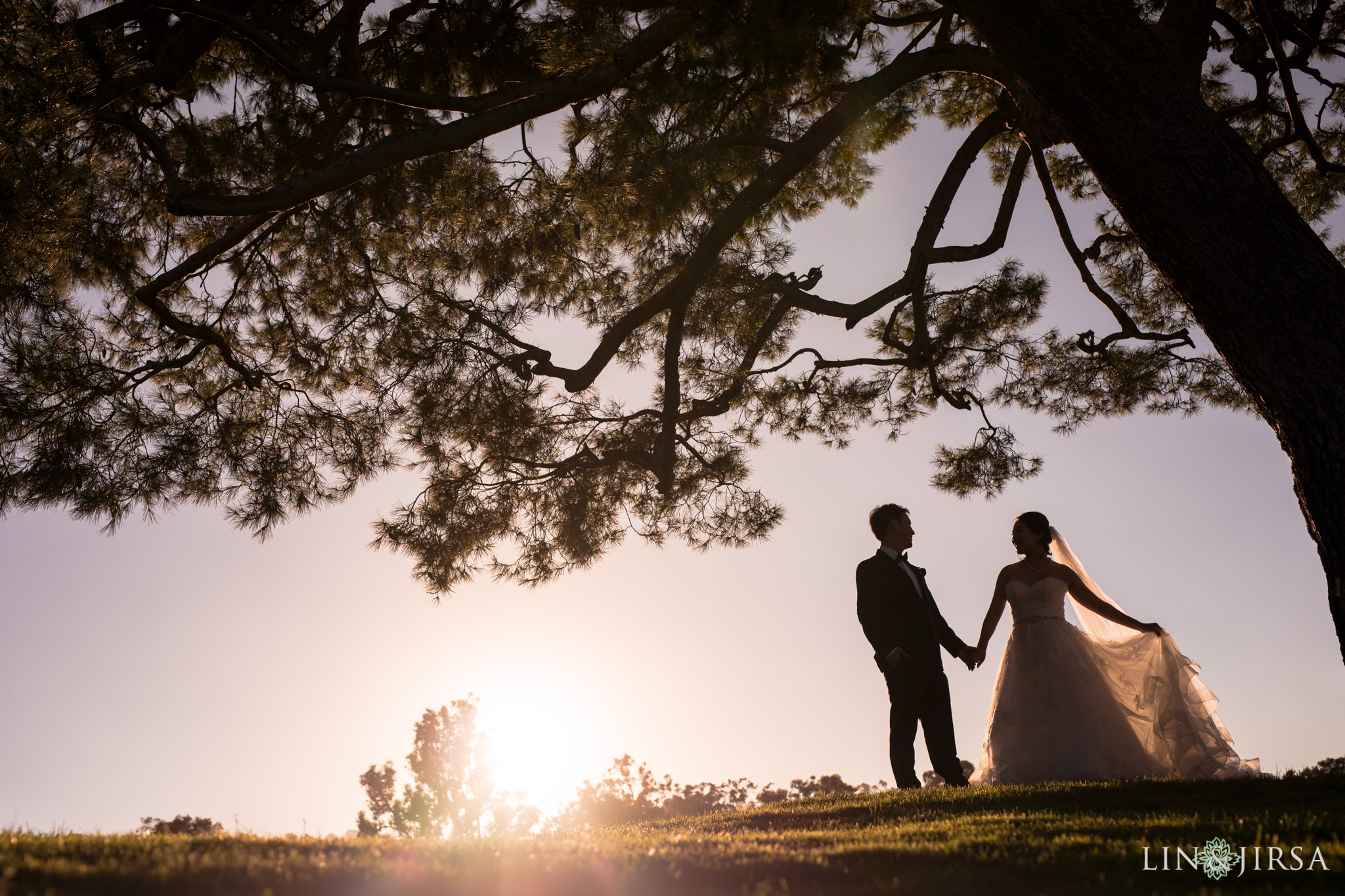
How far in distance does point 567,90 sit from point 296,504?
12.2 feet

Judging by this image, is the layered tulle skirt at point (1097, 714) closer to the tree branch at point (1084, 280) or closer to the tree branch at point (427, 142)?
the tree branch at point (1084, 280)

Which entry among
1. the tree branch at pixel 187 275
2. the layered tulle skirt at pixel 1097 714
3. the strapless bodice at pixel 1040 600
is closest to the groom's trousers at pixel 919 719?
the layered tulle skirt at pixel 1097 714

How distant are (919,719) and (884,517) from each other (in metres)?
1.30

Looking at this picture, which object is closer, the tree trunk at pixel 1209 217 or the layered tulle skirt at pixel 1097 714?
the tree trunk at pixel 1209 217

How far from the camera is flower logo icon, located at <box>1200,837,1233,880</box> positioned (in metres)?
1.91

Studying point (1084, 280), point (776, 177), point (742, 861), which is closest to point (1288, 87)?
point (1084, 280)

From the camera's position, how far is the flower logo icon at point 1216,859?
6.26ft

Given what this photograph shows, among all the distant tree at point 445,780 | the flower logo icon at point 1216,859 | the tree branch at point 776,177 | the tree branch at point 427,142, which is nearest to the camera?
the flower logo icon at point 1216,859

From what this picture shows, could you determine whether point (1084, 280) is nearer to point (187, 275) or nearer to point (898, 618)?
point (898, 618)

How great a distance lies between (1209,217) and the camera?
3.07 metres

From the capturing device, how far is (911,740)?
4.75 m

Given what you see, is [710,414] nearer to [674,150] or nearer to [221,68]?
[674,150]

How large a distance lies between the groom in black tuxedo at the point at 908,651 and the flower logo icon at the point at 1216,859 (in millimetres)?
2637

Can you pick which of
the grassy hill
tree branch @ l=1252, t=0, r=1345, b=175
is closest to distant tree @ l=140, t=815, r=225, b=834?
the grassy hill
